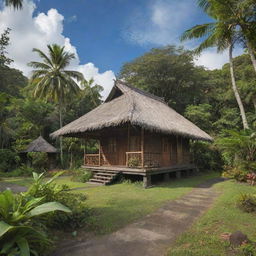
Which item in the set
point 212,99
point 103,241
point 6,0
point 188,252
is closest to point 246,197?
point 188,252

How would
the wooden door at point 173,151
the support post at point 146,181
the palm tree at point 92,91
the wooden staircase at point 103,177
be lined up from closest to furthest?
the support post at point 146,181 < the wooden staircase at point 103,177 < the wooden door at point 173,151 < the palm tree at point 92,91

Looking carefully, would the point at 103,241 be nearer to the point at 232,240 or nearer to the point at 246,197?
the point at 232,240

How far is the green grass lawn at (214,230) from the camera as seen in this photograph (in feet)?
10.3

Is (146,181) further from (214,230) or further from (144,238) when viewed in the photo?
(144,238)

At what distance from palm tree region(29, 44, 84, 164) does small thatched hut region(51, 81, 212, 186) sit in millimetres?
7038

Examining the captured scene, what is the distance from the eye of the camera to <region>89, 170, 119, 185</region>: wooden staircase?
992 centimetres

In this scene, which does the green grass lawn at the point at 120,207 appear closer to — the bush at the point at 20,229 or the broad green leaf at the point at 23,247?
the bush at the point at 20,229

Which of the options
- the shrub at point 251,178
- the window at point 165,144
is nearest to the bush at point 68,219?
the shrub at point 251,178

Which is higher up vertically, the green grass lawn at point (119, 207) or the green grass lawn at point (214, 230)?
the green grass lawn at point (214, 230)

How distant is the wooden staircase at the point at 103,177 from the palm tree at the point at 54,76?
929 cm

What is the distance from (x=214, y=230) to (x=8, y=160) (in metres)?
18.0

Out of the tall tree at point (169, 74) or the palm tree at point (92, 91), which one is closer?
the tall tree at point (169, 74)

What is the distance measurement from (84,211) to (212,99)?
74.9 ft

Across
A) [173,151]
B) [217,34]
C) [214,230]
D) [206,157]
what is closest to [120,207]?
[214,230]
